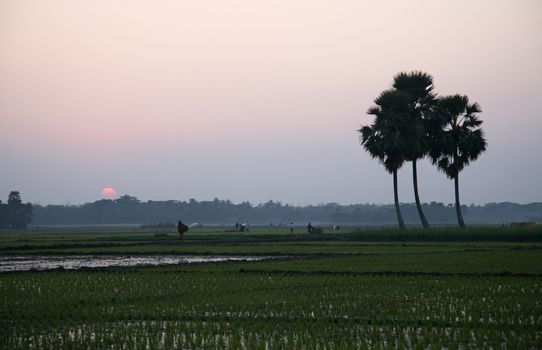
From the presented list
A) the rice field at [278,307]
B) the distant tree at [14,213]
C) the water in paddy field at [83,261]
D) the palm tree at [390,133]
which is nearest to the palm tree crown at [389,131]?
the palm tree at [390,133]

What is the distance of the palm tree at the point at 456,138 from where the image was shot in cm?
7494

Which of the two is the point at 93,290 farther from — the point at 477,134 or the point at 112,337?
the point at 477,134

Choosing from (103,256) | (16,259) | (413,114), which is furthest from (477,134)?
(16,259)

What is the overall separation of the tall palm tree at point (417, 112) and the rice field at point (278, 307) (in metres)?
39.0

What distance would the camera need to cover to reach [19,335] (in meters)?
16.8

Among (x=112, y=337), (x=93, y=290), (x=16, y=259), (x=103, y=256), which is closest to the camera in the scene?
(x=112, y=337)

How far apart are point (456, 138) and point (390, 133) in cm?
720

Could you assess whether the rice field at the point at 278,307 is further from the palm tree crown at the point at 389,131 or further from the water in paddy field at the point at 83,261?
the palm tree crown at the point at 389,131

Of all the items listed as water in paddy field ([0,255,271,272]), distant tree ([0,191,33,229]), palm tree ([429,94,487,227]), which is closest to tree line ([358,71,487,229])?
palm tree ([429,94,487,227])

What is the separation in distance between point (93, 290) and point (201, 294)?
4129 mm

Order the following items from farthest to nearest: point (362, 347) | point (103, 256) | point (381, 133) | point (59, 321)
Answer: point (381, 133), point (103, 256), point (59, 321), point (362, 347)

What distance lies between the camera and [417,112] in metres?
76.1

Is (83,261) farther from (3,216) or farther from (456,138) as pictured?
(3,216)

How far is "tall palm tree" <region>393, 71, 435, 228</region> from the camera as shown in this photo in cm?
7331
